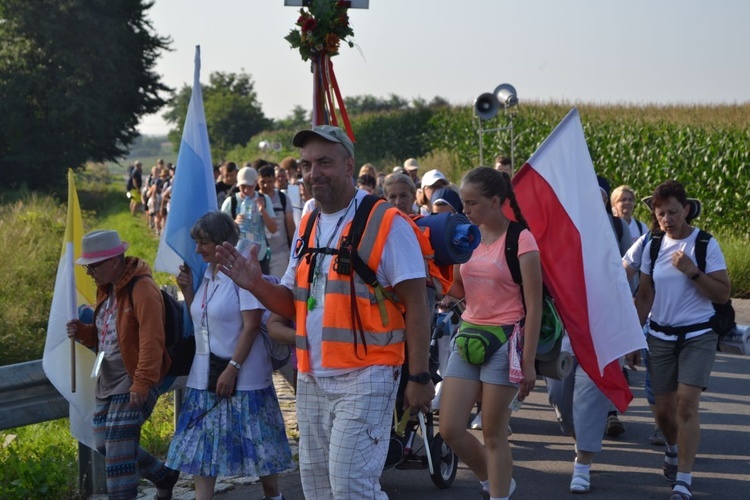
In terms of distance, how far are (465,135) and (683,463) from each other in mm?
32783

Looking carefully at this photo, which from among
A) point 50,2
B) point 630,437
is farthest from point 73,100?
point 630,437

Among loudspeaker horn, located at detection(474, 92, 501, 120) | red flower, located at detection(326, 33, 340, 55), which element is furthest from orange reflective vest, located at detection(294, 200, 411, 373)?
loudspeaker horn, located at detection(474, 92, 501, 120)

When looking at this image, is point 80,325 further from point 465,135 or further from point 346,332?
point 465,135

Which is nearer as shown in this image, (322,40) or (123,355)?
(123,355)

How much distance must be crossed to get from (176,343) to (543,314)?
207 cm

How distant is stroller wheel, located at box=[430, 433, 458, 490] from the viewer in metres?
6.52

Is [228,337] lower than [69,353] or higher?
higher

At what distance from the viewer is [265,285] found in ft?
14.6

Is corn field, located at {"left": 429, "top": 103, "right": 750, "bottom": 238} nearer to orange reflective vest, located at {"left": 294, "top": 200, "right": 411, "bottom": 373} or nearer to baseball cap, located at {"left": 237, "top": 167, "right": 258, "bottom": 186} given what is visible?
baseball cap, located at {"left": 237, "top": 167, "right": 258, "bottom": 186}

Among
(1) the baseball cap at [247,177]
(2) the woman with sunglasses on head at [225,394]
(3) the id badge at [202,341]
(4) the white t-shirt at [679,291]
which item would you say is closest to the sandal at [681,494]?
→ (4) the white t-shirt at [679,291]

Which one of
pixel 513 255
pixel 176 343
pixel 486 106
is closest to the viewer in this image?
pixel 513 255

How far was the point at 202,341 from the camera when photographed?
19.0ft

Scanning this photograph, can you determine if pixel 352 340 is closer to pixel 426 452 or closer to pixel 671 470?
pixel 426 452

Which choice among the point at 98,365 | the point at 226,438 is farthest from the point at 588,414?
the point at 98,365
